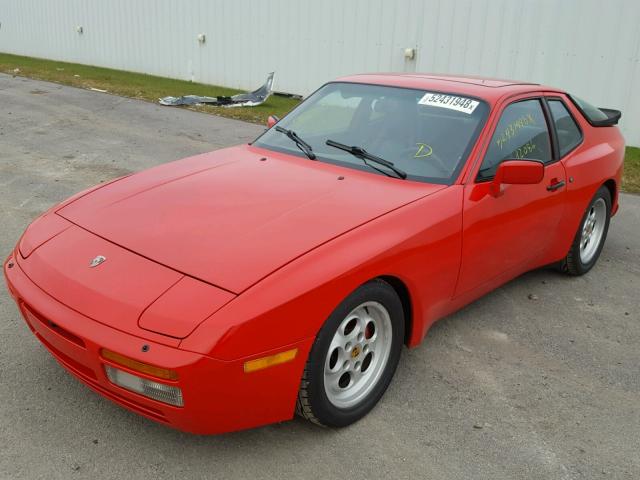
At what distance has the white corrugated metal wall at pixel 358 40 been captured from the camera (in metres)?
9.68

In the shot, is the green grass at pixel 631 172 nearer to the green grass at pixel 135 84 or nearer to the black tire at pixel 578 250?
the black tire at pixel 578 250

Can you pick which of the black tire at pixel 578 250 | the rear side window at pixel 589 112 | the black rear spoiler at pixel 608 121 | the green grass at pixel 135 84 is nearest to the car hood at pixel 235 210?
the black tire at pixel 578 250

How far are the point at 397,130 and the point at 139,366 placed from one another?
2.07 meters

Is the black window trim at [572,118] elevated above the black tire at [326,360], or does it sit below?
above

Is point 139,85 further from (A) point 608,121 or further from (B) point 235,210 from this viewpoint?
(B) point 235,210

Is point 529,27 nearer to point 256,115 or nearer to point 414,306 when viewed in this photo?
point 256,115

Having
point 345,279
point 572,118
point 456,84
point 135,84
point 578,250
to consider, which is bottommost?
point 135,84

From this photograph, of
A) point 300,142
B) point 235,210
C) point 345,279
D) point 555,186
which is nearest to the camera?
point 345,279

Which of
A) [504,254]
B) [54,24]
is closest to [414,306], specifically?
[504,254]

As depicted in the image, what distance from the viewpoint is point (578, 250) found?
4625 millimetres

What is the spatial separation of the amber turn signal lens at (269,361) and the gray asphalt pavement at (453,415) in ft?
1.65

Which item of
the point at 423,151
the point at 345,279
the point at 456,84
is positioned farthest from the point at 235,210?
the point at 456,84

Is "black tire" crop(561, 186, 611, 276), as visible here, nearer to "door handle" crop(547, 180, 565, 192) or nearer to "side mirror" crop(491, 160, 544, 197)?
"door handle" crop(547, 180, 565, 192)

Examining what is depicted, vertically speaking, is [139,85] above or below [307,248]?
below
